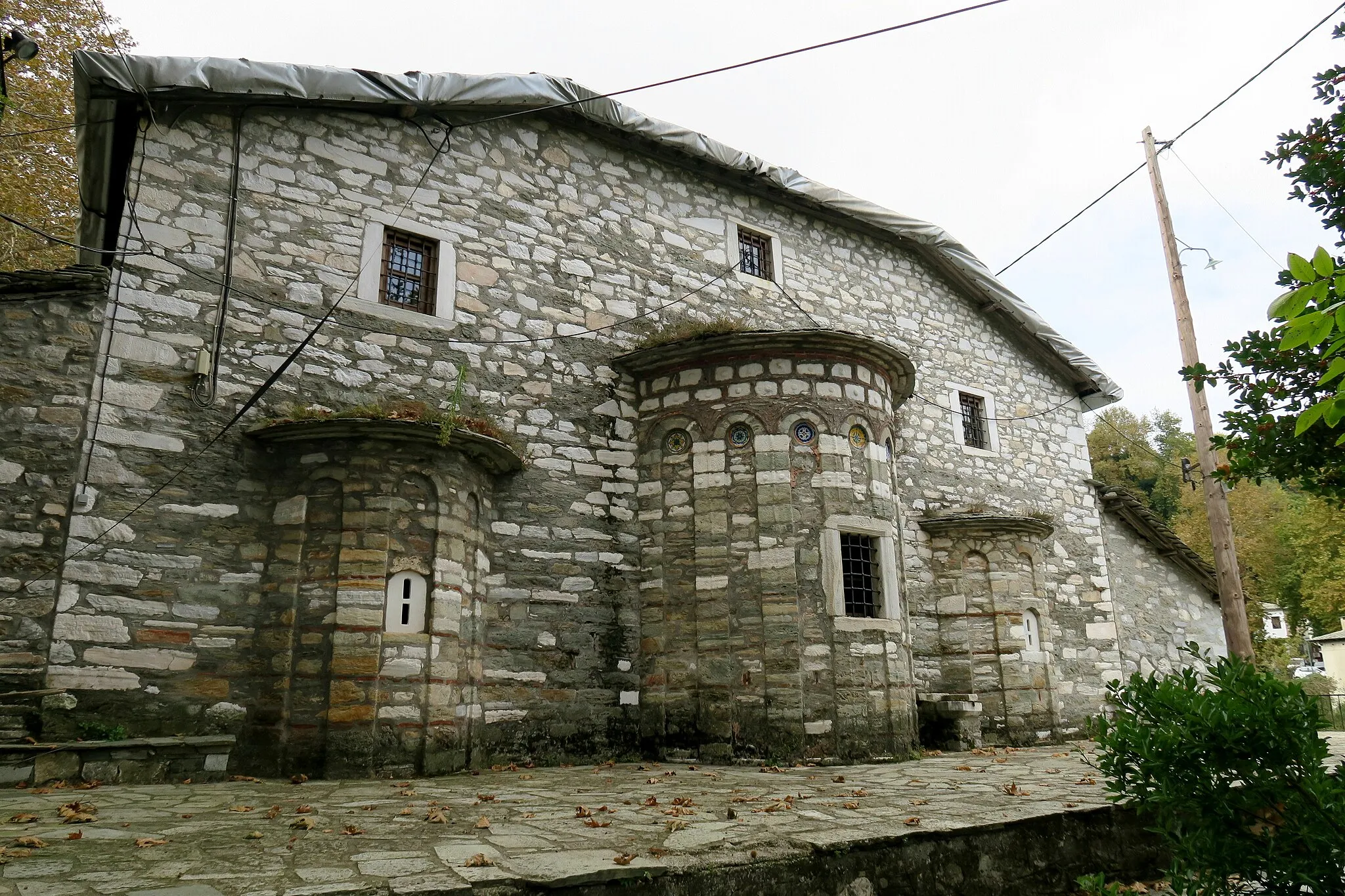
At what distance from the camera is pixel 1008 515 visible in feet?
37.7

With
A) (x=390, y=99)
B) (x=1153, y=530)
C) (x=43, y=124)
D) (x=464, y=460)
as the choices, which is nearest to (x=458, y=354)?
(x=464, y=460)

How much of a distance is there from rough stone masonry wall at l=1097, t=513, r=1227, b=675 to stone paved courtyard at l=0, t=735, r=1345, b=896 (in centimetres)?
790

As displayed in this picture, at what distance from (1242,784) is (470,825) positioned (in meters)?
3.76

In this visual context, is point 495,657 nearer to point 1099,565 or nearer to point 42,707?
point 42,707

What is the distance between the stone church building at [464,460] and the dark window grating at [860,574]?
0.04 meters

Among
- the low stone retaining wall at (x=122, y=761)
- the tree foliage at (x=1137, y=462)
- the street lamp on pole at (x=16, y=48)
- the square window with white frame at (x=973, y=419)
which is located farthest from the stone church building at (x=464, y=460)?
the tree foliage at (x=1137, y=462)

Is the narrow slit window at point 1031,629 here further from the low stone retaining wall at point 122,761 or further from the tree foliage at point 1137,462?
the tree foliage at point 1137,462

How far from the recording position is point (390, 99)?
8500 millimetres

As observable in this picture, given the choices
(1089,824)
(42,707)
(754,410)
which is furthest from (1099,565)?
(42,707)

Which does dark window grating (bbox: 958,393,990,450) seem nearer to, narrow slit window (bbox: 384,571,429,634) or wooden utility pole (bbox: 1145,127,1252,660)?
wooden utility pole (bbox: 1145,127,1252,660)

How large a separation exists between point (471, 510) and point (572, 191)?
13.8ft

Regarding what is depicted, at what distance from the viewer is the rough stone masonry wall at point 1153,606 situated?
46.0ft

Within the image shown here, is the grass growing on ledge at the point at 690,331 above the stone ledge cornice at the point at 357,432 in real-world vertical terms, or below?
above

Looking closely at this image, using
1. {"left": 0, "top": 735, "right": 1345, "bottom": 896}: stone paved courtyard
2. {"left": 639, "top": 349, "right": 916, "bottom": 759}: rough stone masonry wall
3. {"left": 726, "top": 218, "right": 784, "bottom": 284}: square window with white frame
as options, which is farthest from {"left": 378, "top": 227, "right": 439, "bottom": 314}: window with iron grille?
{"left": 0, "top": 735, "right": 1345, "bottom": 896}: stone paved courtyard
